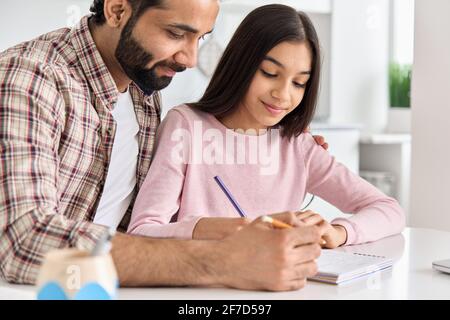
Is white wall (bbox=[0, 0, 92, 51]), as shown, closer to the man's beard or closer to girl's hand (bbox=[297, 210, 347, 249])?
the man's beard

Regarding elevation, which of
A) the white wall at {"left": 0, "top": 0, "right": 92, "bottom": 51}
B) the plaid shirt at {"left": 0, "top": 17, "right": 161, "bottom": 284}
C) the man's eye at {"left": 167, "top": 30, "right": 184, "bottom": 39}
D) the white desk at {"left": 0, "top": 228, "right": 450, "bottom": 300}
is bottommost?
the white desk at {"left": 0, "top": 228, "right": 450, "bottom": 300}

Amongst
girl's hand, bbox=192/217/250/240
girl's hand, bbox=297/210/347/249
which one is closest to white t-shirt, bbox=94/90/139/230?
girl's hand, bbox=192/217/250/240

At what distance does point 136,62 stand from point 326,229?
535mm

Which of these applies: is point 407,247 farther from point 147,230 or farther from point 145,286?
point 145,286

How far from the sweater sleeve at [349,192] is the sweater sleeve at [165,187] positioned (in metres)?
0.36

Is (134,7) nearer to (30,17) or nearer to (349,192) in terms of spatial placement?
(349,192)

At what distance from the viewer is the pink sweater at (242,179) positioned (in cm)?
157

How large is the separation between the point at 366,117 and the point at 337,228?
344cm

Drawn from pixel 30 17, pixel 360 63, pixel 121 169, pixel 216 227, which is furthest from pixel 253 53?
pixel 360 63

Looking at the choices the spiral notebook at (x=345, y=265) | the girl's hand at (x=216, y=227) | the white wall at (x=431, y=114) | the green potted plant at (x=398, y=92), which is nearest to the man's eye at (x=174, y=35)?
the girl's hand at (x=216, y=227)

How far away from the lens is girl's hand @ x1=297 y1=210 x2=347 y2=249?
1463 millimetres

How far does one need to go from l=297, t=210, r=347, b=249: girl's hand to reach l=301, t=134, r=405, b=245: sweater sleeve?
137mm

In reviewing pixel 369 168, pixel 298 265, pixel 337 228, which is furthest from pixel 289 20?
pixel 369 168

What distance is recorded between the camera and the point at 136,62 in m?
1.53
